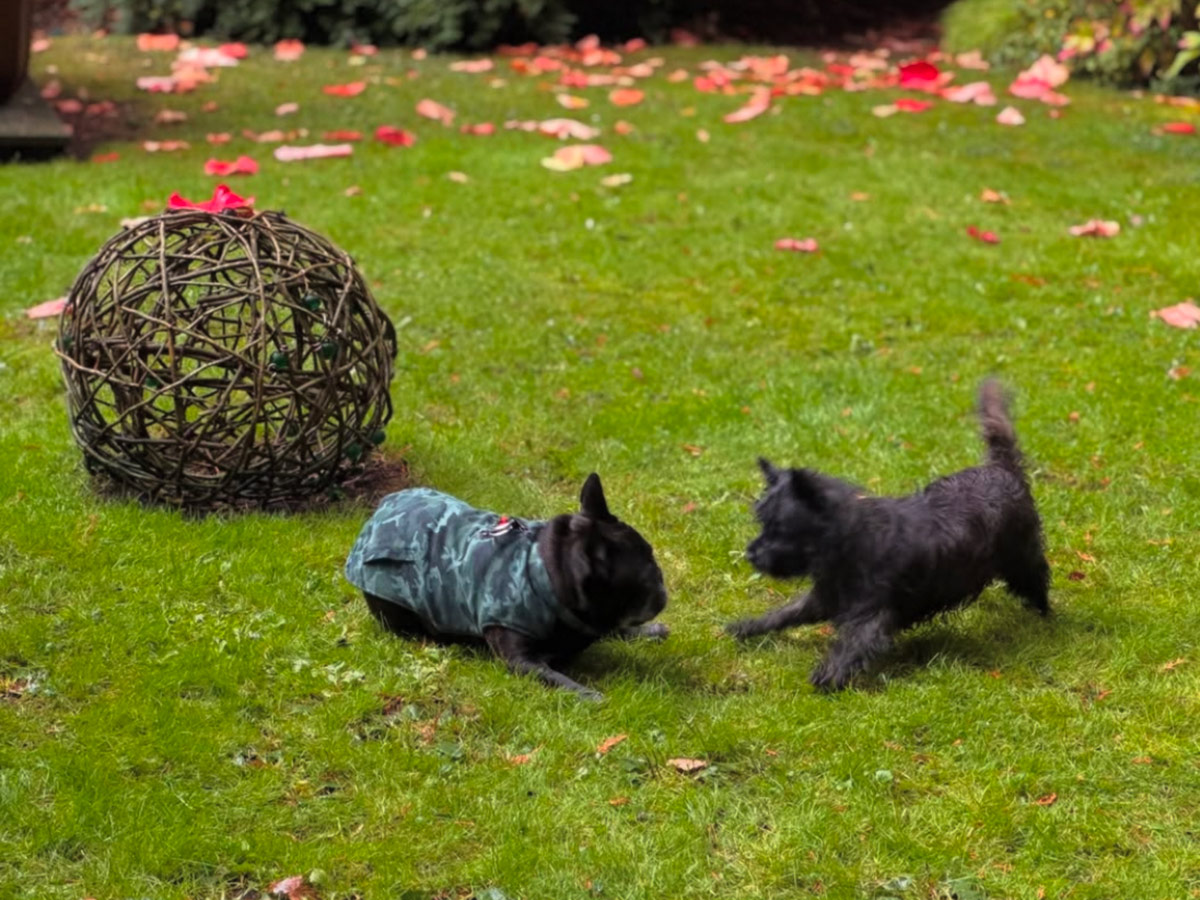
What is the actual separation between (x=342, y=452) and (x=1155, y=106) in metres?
11.1

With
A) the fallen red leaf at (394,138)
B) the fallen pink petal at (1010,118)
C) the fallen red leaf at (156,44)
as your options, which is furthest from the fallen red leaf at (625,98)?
the fallen red leaf at (156,44)

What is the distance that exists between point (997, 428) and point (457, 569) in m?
2.29

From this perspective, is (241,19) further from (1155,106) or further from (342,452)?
(342,452)

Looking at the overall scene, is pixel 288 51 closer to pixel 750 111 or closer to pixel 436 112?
pixel 436 112

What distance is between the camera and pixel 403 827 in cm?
457

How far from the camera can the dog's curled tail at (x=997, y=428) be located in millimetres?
5934

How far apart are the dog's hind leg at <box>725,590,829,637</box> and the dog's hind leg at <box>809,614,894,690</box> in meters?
0.19

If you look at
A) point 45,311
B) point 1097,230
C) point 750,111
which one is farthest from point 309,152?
point 1097,230

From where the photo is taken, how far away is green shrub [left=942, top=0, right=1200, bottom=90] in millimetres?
14812

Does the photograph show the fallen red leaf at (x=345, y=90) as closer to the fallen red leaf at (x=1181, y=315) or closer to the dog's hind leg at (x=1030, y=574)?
the fallen red leaf at (x=1181, y=315)

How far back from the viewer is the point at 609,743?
5.06 metres

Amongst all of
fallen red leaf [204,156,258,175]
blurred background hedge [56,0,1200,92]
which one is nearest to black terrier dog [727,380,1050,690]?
fallen red leaf [204,156,258,175]

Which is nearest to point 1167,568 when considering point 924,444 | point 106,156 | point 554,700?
point 924,444

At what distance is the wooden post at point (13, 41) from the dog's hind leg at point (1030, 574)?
1011cm
